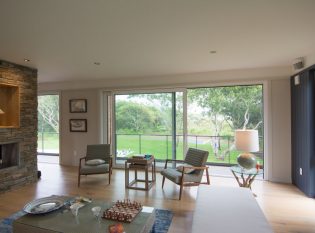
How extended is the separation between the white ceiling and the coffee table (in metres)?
2.05

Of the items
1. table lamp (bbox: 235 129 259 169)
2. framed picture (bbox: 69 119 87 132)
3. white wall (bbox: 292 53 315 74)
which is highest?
white wall (bbox: 292 53 315 74)

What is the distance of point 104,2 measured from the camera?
1851 millimetres

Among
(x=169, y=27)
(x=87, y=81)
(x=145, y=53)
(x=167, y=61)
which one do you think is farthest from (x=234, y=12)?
(x=87, y=81)

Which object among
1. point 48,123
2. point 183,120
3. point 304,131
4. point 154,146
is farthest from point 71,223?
point 48,123

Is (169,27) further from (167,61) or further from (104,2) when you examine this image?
(167,61)

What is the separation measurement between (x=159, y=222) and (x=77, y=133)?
4.06 meters

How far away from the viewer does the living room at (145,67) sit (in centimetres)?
209

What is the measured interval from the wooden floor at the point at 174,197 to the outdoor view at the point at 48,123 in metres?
2.49

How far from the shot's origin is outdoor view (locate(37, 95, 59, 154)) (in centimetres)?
673

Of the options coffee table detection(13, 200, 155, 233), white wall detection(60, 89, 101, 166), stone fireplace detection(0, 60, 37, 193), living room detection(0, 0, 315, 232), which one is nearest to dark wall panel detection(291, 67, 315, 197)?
living room detection(0, 0, 315, 232)

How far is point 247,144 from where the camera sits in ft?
11.0

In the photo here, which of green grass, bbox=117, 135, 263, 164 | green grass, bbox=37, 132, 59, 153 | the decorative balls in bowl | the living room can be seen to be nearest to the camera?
the living room

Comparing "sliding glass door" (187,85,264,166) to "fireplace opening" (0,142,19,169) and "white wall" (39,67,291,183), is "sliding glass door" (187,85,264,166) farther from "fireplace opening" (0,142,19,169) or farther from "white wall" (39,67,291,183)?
"fireplace opening" (0,142,19,169)

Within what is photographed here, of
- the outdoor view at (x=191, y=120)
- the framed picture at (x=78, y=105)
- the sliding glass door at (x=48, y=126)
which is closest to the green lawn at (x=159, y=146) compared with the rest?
the outdoor view at (x=191, y=120)
